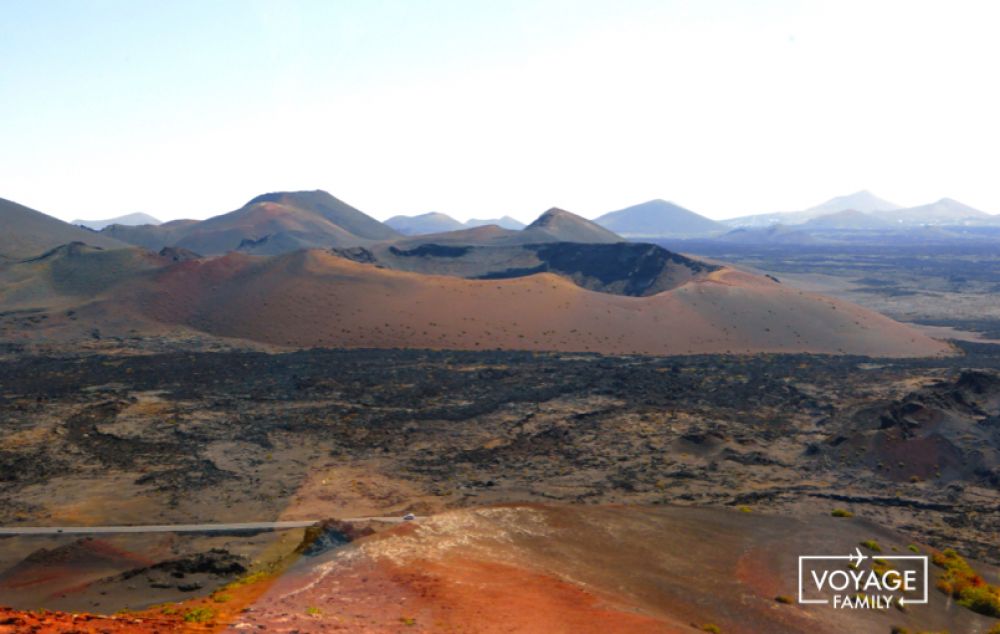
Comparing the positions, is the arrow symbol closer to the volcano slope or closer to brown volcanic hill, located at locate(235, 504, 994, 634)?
brown volcanic hill, located at locate(235, 504, 994, 634)

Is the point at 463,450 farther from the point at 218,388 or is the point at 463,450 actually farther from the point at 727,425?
the point at 218,388

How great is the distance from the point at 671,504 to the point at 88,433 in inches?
1282

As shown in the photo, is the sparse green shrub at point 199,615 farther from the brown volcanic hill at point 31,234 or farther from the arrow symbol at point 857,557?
the brown volcanic hill at point 31,234

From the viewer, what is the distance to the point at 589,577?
2492 cm

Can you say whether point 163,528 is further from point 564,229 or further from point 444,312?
point 564,229

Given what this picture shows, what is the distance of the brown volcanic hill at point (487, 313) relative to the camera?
77125 mm

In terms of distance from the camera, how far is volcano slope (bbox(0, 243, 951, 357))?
3044 inches

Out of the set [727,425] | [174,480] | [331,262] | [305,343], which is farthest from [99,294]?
[727,425]

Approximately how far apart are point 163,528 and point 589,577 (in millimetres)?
17599

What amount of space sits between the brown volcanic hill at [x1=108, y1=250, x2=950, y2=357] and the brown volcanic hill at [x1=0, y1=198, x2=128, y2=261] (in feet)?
178

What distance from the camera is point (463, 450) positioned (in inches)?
1683

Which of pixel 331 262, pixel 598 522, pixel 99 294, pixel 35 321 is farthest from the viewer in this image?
pixel 331 262

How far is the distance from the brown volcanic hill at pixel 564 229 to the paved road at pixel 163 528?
127m

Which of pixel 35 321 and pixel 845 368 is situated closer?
pixel 845 368
